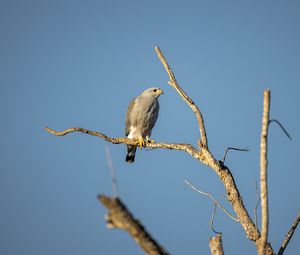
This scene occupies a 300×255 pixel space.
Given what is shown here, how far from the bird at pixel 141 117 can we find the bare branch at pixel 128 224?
292 inches

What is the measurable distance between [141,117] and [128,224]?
7725mm

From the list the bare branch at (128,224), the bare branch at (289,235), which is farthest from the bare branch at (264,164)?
the bare branch at (289,235)

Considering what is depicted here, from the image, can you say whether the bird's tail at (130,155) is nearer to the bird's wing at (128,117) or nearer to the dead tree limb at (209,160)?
the bird's wing at (128,117)

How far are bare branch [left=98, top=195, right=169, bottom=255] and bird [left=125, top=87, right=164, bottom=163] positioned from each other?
7.41m

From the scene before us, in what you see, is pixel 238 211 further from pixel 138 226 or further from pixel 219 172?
pixel 138 226

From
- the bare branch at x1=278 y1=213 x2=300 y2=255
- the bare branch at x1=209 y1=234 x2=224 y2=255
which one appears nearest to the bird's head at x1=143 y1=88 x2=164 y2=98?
the bare branch at x1=278 y1=213 x2=300 y2=255

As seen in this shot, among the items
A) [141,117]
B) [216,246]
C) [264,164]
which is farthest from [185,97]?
[141,117]

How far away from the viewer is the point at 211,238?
11.4ft

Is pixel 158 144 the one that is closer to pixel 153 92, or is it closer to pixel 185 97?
pixel 185 97

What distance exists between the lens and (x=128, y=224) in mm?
2283

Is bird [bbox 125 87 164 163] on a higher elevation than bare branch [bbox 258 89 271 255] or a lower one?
higher

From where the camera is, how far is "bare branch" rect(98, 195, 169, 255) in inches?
86.7

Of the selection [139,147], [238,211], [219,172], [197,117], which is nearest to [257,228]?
[238,211]

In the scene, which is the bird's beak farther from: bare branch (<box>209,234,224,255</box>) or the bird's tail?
bare branch (<box>209,234,224,255</box>)
